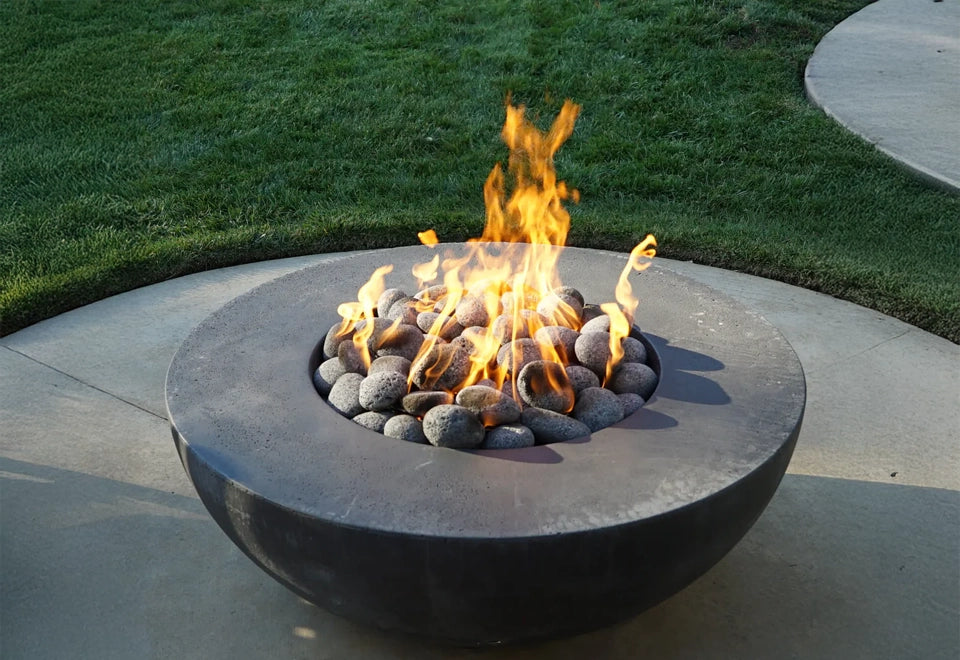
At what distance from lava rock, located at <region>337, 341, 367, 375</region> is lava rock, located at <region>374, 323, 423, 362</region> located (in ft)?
0.24

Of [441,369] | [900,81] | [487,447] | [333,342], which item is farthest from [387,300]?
[900,81]

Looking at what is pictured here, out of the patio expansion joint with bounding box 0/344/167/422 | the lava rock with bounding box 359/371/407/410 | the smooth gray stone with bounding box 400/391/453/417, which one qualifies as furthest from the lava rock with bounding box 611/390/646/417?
the patio expansion joint with bounding box 0/344/167/422

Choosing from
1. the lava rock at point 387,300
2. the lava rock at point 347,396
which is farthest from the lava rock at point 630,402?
the lava rock at point 387,300

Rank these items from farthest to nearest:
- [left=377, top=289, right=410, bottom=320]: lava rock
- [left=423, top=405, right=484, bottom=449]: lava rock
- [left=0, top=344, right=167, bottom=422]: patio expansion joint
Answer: [left=0, top=344, right=167, bottom=422]: patio expansion joint
[left=377, top=289, right=410, bottom=320]: lava rock
[left=423, top=405, right=484, bottom=449]: lava rock

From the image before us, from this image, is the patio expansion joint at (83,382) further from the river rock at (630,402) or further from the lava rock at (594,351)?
the river rock at (630,402)

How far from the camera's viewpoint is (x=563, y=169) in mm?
6574

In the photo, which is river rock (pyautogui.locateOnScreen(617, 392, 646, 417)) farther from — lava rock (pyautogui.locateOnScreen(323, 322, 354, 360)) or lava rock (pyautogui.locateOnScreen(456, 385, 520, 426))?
lava rock (pyautogui.locateOnScreen(323, 322, 354, 360))

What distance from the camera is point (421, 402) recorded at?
108 inches

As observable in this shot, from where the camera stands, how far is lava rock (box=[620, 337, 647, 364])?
3072 millimetres

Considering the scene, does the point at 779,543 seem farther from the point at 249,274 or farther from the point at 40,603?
the point at 249,274

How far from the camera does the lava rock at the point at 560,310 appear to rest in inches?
125

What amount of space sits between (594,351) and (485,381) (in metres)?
0.35

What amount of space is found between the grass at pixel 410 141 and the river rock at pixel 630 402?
2425mm

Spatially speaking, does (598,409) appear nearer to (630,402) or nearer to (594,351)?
A: (630,402)
